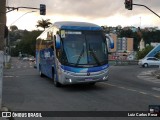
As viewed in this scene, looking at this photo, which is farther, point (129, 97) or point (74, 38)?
point (74, 38)

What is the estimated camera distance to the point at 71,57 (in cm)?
1794

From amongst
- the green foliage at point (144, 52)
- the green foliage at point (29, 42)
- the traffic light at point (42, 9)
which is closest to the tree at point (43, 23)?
the green foliage at point (29, 42)

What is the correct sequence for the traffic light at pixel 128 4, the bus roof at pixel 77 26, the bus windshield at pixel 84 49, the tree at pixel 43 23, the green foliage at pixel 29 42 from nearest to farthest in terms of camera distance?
the bus windshield at pixel 84 49 < the bus roof at pixel 77 26 < the traffic light at pixel 128 4 < the tree at pixel 43 23 < the green foliage at pixel 29 42

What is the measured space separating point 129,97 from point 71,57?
383 centimetres

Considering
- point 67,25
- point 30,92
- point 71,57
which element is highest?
point 67,25

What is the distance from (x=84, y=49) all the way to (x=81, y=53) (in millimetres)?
236

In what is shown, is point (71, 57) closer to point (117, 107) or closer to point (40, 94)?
point (40, 94)

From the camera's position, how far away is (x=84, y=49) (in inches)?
712

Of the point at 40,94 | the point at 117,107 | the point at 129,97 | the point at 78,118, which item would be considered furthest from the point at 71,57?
the point at 78,118

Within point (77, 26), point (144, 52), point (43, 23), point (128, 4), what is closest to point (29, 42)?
point (43, 23)

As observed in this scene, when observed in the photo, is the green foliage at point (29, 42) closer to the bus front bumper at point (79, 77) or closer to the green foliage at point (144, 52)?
the green foliage at point (144, 52)

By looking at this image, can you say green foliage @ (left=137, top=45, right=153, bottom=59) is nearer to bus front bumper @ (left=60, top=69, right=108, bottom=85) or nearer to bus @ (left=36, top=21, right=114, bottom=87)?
bus @ (left=36, top=21, right=114, bottom=87)

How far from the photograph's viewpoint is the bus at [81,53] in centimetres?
1775

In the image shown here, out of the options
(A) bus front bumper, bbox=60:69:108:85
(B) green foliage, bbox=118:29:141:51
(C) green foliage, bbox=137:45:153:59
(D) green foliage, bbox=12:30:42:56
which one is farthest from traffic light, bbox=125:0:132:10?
(B) green foliage, bbox=118:29:141:51
